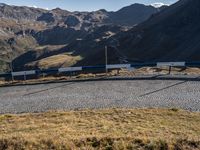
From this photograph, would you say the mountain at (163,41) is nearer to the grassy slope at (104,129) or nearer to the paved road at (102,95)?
the paved road at (102,95)

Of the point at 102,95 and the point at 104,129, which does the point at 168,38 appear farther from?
the point at 104,129

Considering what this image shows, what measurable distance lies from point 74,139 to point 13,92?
16366 millimetres

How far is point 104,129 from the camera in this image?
19.1m

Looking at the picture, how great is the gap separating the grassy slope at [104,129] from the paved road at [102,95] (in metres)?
2.13

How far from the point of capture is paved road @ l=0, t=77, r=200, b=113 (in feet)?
82.9

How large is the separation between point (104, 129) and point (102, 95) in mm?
9104

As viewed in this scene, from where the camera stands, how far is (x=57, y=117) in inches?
890

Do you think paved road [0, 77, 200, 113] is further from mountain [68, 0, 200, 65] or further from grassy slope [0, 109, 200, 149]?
mountain [68, 0, 200, 65]

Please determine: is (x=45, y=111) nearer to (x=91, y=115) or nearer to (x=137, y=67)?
(x=91, y=115)

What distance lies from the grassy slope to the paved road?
213 cm

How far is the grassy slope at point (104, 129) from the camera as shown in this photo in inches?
650

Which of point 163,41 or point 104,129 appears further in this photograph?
point 163,41

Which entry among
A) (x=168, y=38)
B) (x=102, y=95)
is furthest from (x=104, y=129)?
(x=168, y=38)

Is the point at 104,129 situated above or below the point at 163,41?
below
